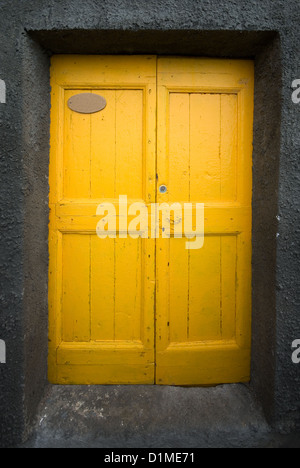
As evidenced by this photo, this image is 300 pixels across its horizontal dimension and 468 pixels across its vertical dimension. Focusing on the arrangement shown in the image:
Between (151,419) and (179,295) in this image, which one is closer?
(151,419)

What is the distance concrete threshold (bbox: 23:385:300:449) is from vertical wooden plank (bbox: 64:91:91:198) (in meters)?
1.34

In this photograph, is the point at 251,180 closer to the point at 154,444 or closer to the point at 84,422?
the point at 154,444

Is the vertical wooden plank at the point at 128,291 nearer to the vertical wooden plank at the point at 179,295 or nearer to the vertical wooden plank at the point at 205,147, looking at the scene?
the vertical wooden plank at the point at 179,295

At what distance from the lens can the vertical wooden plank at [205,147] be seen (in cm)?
176

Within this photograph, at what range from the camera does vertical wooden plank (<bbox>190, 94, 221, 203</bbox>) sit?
176 cm

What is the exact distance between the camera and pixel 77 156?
176 centimetres

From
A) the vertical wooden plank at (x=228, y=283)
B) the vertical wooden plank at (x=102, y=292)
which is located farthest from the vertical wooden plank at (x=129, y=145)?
the vertical wooden plank at (x=228, y=283)

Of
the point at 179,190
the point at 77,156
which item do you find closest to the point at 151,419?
the point at 179,190

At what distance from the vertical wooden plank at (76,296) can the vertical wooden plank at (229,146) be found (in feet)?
3.47

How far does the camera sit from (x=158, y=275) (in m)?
1.79

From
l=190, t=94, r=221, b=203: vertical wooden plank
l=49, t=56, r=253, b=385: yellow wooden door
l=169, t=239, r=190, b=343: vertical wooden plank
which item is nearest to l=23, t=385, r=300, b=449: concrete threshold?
l=49, t=56, r=253, b=385: yellow wooden door

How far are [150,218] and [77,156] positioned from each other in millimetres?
649

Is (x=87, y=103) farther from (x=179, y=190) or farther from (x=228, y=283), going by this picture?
(x=228, y=283)

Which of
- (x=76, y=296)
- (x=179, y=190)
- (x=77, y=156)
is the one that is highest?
(x=77, y=156)
